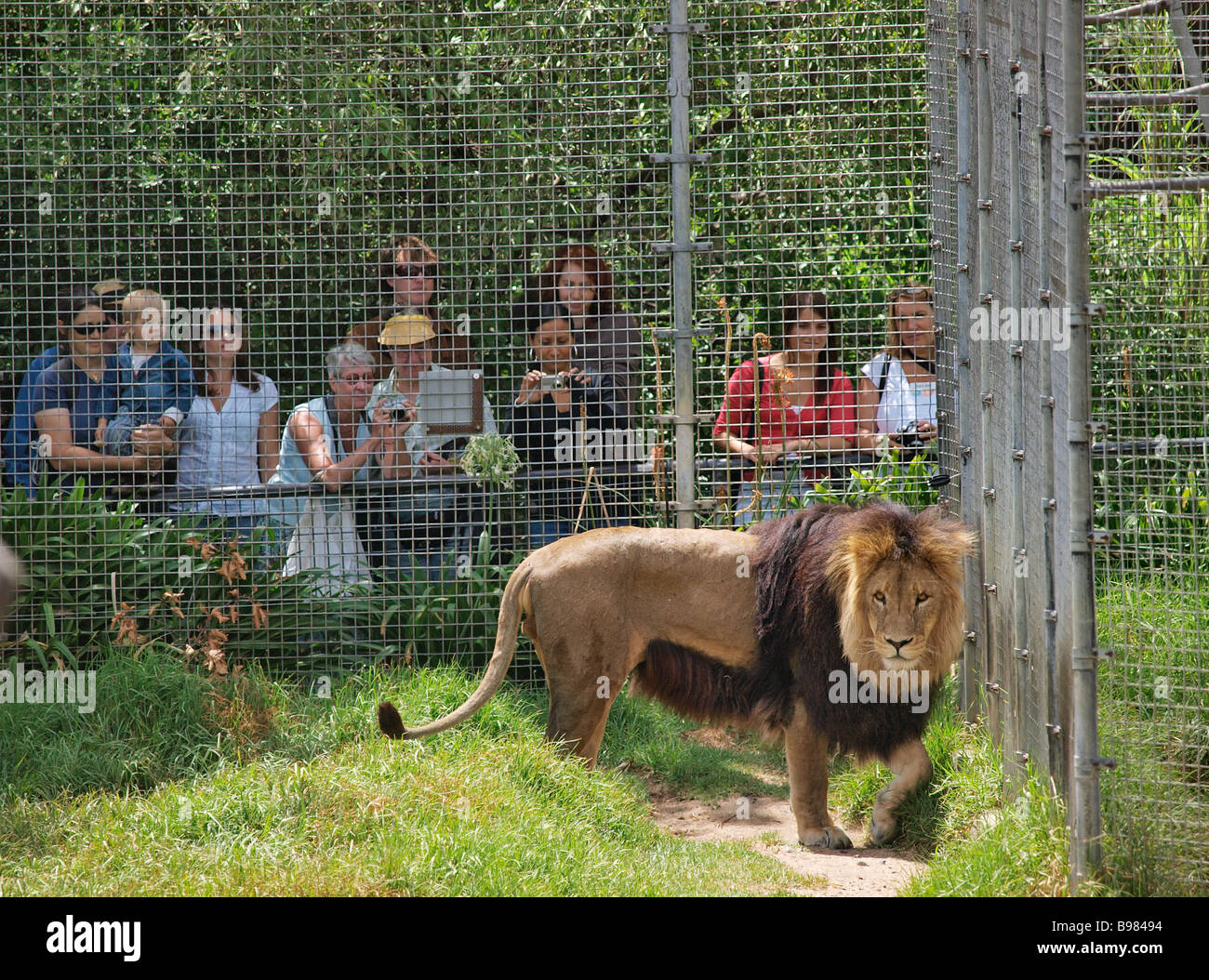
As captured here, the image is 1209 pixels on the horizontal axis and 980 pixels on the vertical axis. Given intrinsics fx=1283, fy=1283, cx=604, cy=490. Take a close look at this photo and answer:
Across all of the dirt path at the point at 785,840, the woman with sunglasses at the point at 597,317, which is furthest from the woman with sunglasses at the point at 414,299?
the dirt path at the point at 785,840

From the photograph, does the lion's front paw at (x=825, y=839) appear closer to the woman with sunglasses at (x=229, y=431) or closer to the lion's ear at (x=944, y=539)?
the lion's ear at (x=944, y=539)

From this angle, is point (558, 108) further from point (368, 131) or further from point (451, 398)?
point (451, 398)

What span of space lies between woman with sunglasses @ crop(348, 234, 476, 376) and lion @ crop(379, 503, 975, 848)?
184 cm

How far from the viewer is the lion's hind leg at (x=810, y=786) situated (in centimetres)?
513

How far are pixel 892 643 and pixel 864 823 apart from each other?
1036 millimetres

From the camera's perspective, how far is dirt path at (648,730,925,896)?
4.71 metres

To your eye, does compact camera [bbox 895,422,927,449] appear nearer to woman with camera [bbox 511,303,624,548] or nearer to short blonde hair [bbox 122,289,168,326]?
woman with camera [bbox 511,303,624,548]

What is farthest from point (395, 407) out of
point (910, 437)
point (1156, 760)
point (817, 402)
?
point (1156, 760)

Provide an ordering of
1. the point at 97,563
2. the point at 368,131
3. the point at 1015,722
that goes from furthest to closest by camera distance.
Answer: the point at 368,131, the point at 97,563, the point at 1015,722

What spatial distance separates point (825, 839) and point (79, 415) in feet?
14.2

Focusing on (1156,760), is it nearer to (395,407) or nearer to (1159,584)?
(1159,584)

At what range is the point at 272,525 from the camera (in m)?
6.52

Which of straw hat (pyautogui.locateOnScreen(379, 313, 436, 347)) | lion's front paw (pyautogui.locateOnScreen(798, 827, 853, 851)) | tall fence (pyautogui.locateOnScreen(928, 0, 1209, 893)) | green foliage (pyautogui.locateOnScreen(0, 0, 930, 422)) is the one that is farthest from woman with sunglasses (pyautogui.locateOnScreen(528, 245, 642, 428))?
lion's front paw (pyautogui.locateOnScreen(798, 827, 853, 851))

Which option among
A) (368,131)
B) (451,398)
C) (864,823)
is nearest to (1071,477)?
(864,823)
